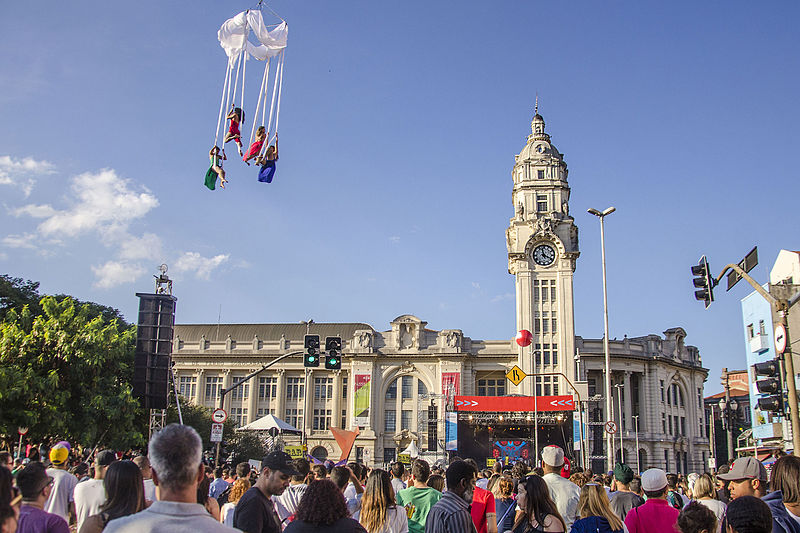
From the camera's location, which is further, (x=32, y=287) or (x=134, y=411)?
(x=32, y=287)

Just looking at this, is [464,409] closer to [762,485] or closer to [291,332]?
[291,332]

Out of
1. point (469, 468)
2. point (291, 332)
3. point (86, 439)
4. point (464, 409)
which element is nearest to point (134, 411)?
point (86, 439)

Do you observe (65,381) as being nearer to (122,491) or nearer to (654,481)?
(122,491)

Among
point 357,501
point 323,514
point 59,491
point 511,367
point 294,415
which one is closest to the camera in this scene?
point 323,514

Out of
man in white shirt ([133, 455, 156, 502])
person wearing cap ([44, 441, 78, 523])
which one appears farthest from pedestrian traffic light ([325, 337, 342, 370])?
person wearing cap ([44, 441, 78, 523])

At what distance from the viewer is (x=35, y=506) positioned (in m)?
5.73

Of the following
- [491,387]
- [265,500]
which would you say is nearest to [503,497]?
[265,500]

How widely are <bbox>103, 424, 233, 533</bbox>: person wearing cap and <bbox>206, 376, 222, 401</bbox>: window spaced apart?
77694mm

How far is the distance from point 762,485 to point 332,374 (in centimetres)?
7345

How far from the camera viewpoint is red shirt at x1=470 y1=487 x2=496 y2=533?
26.2ft

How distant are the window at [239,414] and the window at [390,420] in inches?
606

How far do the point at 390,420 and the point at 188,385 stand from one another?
23.0m

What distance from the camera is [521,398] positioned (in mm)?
56250

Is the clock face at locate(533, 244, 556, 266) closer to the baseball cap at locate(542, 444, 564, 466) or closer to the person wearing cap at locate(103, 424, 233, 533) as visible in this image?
the baseball cap at locate(542, 444, 564, 466)
